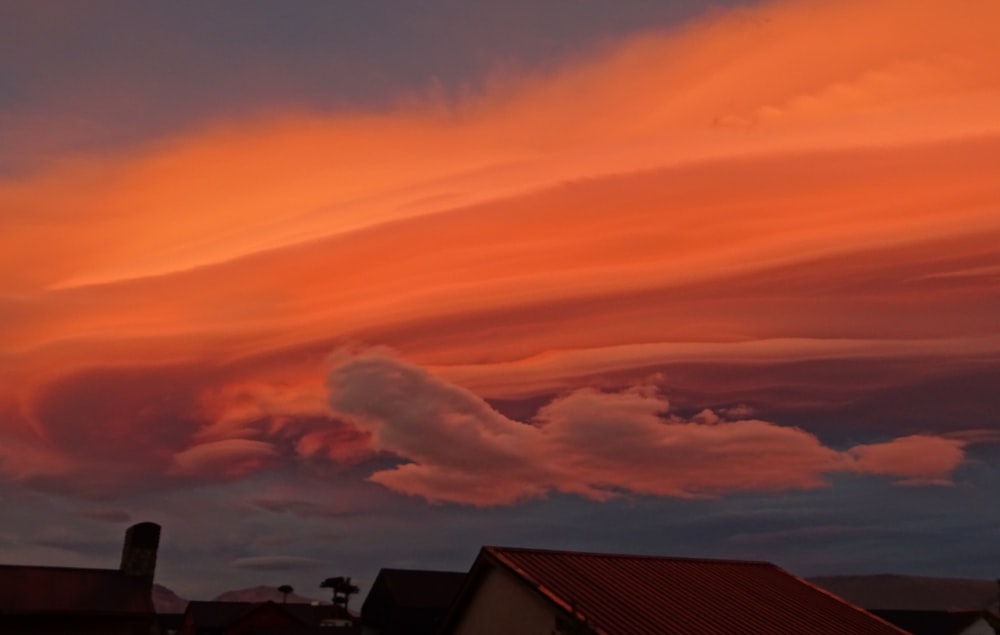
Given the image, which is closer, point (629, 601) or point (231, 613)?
point (629, 601)

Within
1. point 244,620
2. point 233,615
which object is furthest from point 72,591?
point 233,615

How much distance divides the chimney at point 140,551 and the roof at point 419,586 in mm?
17258

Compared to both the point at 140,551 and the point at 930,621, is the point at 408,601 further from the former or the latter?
the point at 930,621

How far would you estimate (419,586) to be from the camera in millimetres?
66625

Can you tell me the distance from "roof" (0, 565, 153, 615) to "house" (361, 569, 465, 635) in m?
17.4

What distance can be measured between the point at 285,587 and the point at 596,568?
7592 centimetres

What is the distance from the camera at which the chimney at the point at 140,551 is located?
55.3 metres

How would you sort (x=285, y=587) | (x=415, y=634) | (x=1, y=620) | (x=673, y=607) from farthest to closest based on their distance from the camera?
(x=285, y=587) < (x=415, y=634) < (x=1, y=620) < (x=673, y=607)

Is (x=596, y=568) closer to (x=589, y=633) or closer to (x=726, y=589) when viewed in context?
(x=726, y=589)

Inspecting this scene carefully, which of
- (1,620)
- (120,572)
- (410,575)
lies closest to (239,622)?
(410,575)

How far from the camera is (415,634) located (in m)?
62.7

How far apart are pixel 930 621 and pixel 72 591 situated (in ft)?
233

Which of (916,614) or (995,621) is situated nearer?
(995,621)

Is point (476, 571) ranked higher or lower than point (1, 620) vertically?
higher
